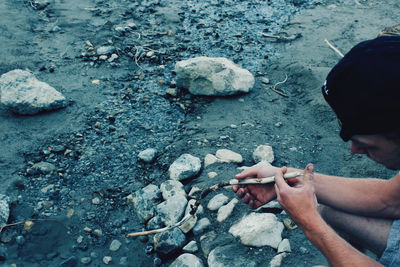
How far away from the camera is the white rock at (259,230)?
7.44ft

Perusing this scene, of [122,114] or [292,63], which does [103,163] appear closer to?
[122,114]

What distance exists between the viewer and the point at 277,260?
216cm

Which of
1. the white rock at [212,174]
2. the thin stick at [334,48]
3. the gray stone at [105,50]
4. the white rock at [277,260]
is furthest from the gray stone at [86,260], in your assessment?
the thin stick at [334,48]

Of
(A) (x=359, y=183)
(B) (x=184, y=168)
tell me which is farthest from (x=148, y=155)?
(A) (x=359, y=183)

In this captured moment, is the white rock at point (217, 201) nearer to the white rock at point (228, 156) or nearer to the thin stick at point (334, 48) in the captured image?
the white rock at point (228, 156)

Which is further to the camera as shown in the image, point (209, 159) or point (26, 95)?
point (26, 95)

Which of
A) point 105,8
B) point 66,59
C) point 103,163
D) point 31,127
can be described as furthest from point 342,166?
point 105,8

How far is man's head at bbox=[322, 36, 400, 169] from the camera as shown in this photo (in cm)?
142

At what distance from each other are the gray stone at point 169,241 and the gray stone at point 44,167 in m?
1.13

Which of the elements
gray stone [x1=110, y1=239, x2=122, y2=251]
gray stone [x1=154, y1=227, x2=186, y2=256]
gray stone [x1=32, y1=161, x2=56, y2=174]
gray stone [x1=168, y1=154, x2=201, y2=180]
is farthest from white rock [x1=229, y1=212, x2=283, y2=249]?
gray stone [x1=32, y1=161, x2=56, y2=174]

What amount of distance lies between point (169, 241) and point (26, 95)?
2093 millimetres

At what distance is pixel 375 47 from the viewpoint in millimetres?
1491

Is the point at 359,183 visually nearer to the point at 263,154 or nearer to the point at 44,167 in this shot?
the point at 263,154

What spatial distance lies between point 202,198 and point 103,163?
0.99 metres
